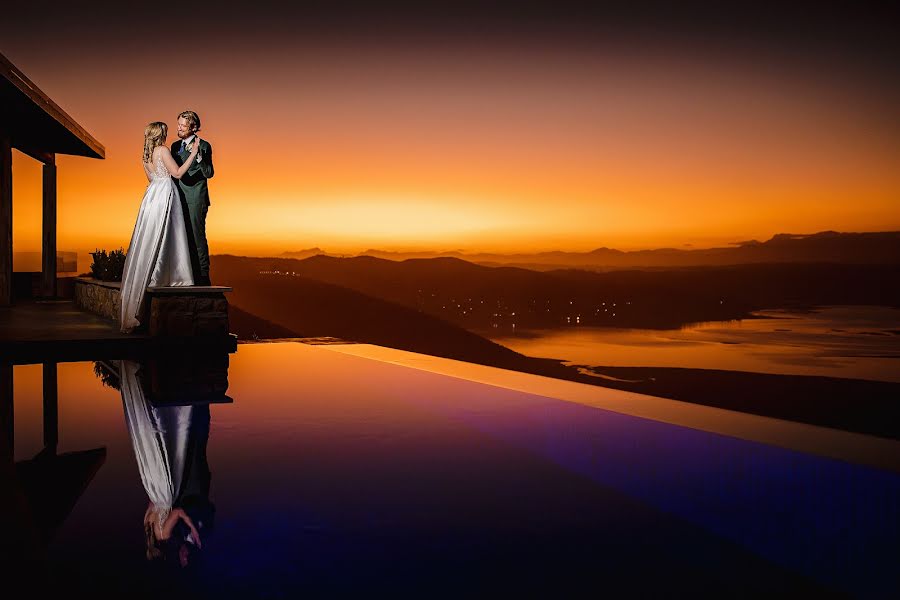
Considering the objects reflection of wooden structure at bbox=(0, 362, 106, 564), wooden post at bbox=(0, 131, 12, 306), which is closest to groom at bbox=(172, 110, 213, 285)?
reflection of wooden structure at bbox=(0, 362, 106, 564)

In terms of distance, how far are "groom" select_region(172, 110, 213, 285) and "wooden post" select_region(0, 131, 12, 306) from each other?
7109 mm

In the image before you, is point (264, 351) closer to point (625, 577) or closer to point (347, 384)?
point (347, 384)

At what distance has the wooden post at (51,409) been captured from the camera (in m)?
4.34

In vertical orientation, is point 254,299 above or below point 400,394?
below

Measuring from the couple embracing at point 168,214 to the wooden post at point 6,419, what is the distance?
2.01m

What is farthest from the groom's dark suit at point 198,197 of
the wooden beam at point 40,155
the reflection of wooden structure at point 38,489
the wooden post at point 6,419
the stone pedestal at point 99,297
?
the wooden beam at point 40,155

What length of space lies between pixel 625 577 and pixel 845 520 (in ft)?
3.74

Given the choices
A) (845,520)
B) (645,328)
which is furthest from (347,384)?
(645,328)

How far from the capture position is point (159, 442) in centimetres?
422

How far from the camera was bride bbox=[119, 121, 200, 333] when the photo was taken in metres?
8.66

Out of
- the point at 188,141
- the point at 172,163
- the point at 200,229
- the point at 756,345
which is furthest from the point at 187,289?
the point at 756,345

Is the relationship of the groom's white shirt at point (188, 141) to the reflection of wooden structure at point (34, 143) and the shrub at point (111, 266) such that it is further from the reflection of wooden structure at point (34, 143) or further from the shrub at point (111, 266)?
the shrub at point (111, 266)

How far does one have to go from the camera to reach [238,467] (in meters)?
3.73

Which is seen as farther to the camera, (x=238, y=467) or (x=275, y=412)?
(x=275, y=412)
